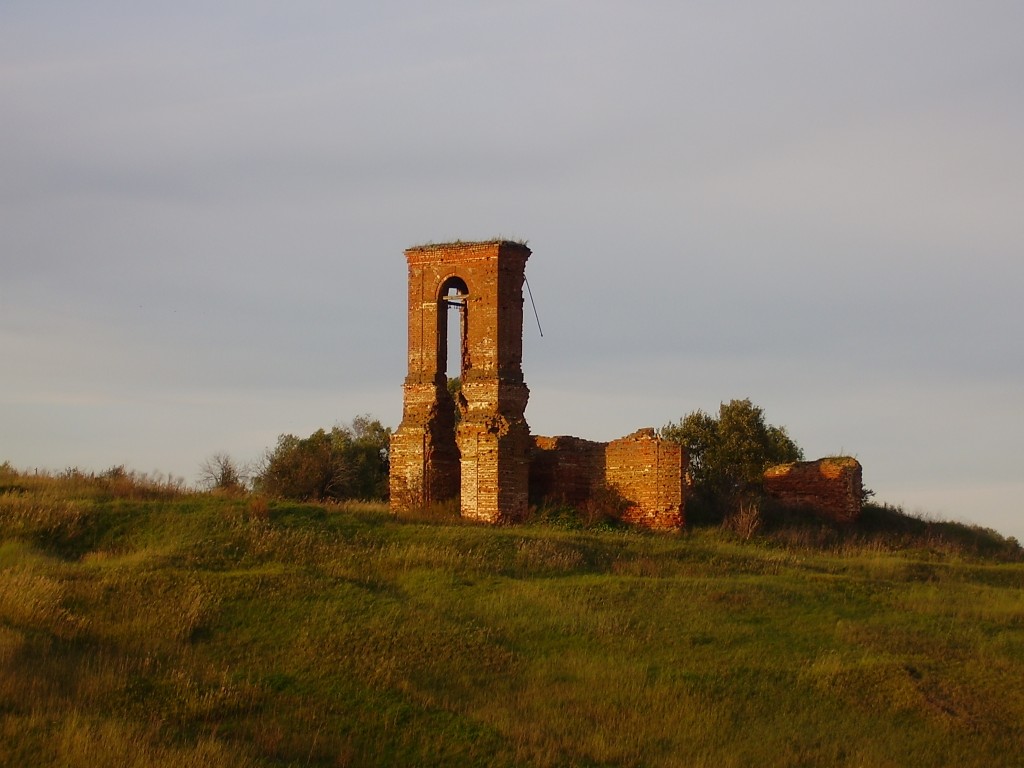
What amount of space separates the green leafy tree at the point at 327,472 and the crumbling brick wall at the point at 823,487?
30.6 feet

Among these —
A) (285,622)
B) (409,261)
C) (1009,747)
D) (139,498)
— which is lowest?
(1009,747)

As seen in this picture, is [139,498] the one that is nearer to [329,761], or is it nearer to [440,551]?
[440,551]

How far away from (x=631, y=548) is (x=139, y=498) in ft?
27.5

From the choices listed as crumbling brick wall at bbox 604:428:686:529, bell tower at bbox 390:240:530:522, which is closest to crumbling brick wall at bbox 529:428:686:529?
crumbling brick wall at bbox 604:428:686:529

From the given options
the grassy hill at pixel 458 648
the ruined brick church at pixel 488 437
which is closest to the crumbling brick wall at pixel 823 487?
the ruined brick church at pixel 488 437

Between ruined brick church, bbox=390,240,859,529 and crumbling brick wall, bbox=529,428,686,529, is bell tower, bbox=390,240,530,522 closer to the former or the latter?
ruined brick church, bbox=390,240,859,529

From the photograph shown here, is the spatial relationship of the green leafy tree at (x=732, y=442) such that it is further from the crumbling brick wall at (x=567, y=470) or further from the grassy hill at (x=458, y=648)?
the grassy hill at (x=458, y=648)

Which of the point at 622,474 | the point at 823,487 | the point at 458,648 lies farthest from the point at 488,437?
the point at 458,648

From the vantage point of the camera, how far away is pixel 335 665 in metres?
14.3

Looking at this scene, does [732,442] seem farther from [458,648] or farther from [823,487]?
[458,648]

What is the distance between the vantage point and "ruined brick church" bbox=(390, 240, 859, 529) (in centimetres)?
2550

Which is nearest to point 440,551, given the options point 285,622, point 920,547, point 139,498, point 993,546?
point 285,622

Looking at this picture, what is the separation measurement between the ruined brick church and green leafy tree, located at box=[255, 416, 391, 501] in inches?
133

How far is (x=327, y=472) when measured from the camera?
31125 millimetres
